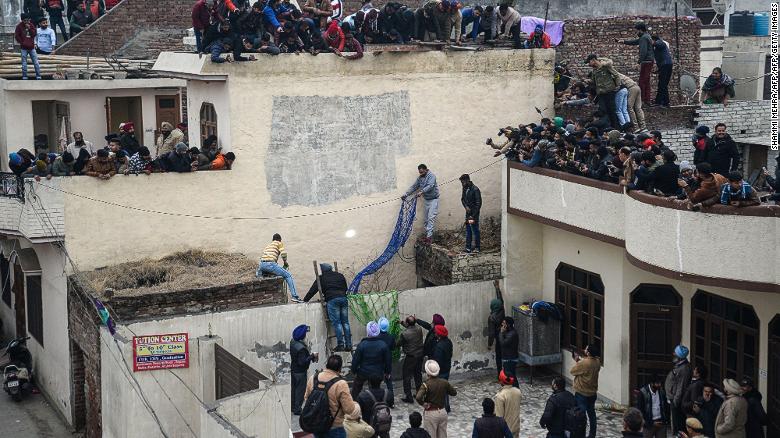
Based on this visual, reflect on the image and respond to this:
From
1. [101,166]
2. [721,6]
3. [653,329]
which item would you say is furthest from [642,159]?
[721,6]

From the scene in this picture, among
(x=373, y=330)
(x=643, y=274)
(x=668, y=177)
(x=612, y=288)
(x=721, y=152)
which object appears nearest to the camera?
(x=668, y=177)

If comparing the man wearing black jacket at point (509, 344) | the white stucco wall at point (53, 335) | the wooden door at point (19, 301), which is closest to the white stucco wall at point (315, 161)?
the white stucco wall at point (53, 335)

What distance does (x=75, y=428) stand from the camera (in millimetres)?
22766

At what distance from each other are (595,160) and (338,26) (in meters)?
6.36

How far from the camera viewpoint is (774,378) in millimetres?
17859

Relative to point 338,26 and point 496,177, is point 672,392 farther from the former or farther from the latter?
point 338,26

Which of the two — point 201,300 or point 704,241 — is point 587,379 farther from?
point 201,300

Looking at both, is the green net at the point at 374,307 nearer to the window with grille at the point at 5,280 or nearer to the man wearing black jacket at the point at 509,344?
the man wearing black jacket at the point at 509,344

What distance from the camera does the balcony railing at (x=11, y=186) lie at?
22.6m

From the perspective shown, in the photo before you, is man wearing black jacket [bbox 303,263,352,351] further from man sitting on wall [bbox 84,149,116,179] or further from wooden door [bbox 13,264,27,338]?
wooden door [bbox 13,264,27,338]

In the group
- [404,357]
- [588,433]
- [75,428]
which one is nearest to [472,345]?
[404,357]

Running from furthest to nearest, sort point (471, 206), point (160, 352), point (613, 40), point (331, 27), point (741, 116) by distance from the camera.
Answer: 1. point (613, 40)
2. point (741, 116)
3. point (331, 27)
4. point (471, 206)
5. point (160, 352)

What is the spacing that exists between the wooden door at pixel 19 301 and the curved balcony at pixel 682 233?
41.0ft

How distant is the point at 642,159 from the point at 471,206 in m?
5.38
